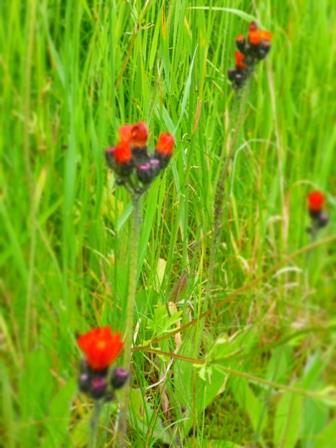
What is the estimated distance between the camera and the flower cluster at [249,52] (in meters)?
0.90

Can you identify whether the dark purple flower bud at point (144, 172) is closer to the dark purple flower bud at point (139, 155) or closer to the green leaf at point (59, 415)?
the dark purple flower bud at point (139, 155)

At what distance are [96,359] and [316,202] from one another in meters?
0.27

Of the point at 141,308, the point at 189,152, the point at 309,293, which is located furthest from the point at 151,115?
the point at 309,293

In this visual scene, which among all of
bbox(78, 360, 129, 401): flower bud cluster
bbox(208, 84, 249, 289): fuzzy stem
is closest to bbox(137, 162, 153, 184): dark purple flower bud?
bbox(208, 84, 249, 289): fuzzy stem

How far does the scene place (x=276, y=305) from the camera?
885mm

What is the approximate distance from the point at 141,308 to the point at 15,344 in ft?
1.48

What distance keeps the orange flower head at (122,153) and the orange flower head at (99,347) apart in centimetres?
18

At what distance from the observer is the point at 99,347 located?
812mm

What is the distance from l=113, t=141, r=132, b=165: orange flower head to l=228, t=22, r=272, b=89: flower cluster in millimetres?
165

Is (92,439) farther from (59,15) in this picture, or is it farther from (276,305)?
(59,15)

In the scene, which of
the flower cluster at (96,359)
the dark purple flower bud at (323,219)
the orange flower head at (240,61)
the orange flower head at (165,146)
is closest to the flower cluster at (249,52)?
the orange flower head at (240,61)

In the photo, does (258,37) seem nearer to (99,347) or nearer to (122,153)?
(122,153)

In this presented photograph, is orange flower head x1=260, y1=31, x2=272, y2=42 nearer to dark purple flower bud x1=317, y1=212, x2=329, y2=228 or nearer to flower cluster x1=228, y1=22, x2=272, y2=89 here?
flower cluster x1=228, y1=22, x2=272, y2=89

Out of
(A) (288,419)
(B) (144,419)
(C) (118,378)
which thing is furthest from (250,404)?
(B) (144,419)
